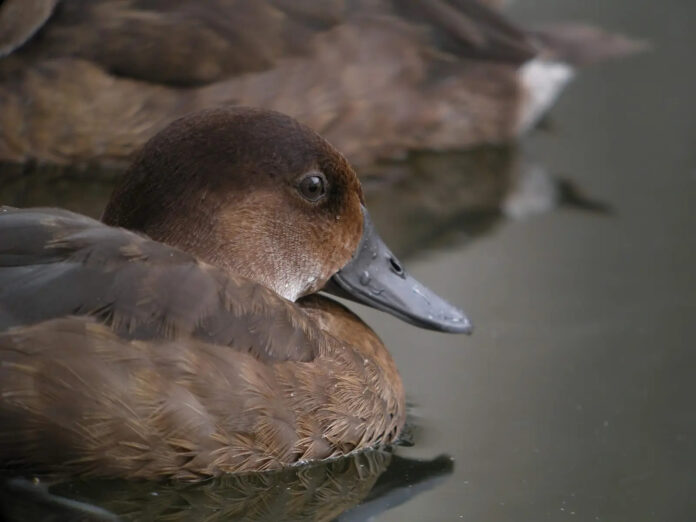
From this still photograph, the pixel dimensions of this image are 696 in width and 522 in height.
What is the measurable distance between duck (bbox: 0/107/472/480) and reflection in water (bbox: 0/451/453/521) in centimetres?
4

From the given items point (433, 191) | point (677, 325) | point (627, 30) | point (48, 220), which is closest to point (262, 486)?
point (48, 220)

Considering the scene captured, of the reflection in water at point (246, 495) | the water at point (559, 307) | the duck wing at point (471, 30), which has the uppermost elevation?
the duck wing at point (471, 30)

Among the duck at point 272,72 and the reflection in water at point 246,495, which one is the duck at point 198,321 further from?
the duck at point 272,72

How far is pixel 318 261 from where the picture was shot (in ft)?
12.3

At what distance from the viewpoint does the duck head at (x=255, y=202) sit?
3480 mm

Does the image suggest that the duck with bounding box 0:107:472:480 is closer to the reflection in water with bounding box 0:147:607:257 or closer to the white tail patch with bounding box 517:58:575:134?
the reflection in water with bounding box 0:147:607:257

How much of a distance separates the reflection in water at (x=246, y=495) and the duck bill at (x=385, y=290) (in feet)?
1.60

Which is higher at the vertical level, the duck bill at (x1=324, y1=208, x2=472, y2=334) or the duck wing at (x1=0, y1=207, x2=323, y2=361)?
the duck wing at (x1=0, y1=207, x2=323, y2=361)

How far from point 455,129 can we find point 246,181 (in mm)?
2482

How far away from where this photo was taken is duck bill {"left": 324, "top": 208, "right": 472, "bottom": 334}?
12.7 feet

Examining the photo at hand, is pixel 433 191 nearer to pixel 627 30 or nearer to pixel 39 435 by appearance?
pixel 627 30

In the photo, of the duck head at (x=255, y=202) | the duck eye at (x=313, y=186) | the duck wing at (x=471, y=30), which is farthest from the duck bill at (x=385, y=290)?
the duck wing at (x=471, y=30)

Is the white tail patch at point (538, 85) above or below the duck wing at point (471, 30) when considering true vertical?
below

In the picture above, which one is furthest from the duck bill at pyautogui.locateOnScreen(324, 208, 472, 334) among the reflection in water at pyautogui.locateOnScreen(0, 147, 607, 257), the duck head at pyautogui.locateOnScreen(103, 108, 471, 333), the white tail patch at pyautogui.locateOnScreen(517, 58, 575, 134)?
the white tail patch at pyautogui.locateOnScreen(517, 58, 575, 134)
